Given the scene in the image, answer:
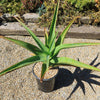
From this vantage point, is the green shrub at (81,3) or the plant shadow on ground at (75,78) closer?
the plant shadow on ground at (75,78)

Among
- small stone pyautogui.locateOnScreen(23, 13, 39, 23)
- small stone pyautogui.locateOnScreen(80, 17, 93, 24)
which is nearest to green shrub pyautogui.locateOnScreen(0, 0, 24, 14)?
small stone pyautogui.locateOnScreen(23, 13, 39, 23)

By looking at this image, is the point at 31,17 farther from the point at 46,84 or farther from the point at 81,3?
the point at 46,84

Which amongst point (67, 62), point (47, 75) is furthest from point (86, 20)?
point (67, 62)

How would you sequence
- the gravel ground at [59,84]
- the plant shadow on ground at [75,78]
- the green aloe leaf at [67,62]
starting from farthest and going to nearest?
the plant shadow on ground at [75,78]
the gravel ground at [59,84]
the green aloe leaf at [67,62]

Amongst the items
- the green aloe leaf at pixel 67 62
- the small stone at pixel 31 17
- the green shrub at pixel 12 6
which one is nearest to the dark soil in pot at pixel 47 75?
the green aloe leaf at pixel 67 62

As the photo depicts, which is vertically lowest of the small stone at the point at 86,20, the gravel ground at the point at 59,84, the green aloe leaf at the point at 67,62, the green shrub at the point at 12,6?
the gravel ground at the point at 59,84

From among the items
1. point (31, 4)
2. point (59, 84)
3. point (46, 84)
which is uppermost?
point (31, 4)

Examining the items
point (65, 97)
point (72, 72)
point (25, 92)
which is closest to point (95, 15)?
point (72, 72)

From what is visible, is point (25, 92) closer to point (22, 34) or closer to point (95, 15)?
point (22, 34)

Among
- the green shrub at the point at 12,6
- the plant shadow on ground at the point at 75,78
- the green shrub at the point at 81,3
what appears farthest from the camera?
the green shrub at the point at 12,6

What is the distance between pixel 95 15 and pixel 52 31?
1.84m

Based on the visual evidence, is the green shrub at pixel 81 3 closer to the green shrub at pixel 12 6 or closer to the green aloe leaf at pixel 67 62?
the green shrub at pixel 12 6

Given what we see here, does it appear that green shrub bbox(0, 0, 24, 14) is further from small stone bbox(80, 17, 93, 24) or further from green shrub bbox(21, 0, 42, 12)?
small stone bbox(80, 17, 93, 24)

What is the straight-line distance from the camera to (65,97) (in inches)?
95.4
